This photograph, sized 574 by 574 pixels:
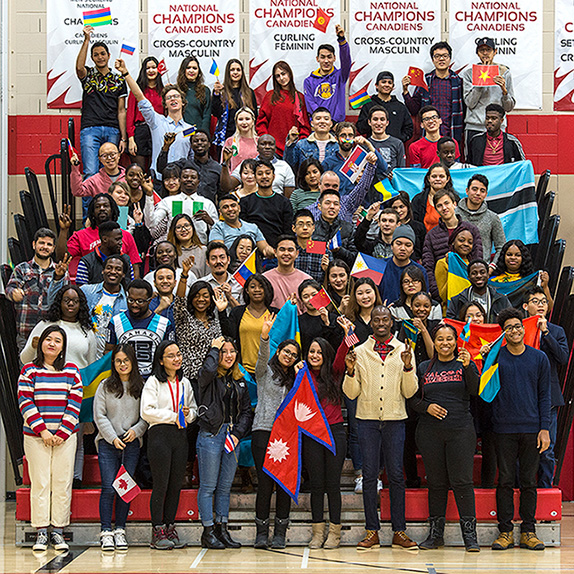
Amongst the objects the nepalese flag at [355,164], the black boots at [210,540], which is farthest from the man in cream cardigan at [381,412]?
the nepalese flag at [355,164]

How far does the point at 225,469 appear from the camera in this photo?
7527 mm

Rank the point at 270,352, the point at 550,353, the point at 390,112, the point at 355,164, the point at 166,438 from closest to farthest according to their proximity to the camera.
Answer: the point at 166,438
the point at 270,352
the point at 550,353
the point at 355,164
the point at 390,112

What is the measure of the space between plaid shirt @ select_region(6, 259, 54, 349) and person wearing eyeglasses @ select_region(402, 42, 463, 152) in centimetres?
519

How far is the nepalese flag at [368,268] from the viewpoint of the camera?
8.30 meters

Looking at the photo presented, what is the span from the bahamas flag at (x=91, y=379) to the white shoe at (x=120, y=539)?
97 cm

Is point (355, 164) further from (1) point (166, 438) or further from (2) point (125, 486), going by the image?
(2) point (125, 486)

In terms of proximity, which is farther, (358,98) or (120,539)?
(358,98)

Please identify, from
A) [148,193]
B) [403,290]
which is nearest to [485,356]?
[403,290]

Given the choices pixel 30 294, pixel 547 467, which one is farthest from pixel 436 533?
pixel 30 294

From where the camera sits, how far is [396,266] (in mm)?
8453

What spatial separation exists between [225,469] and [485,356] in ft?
7.43

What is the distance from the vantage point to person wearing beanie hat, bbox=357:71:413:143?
434 inches

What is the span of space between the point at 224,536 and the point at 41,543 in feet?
4.59

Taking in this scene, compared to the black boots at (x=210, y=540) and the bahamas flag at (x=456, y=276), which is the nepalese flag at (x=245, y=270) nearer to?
the bahamas flag at (x=456, y=276)
